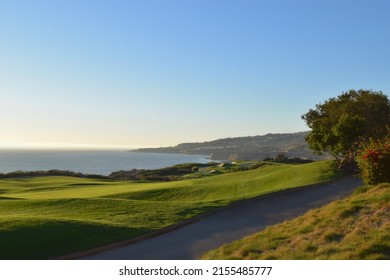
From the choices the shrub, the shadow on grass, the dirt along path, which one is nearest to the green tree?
the dirt along path

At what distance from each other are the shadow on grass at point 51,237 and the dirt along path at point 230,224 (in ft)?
3.34

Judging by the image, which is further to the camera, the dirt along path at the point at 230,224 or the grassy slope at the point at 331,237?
the dirt along path at the point at 230,224

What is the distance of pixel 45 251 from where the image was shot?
13750mm

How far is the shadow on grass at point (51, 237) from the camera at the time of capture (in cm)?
1356

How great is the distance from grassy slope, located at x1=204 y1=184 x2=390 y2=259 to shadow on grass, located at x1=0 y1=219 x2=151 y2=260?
193 inches

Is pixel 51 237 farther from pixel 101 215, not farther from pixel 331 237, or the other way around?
pixel 331 237

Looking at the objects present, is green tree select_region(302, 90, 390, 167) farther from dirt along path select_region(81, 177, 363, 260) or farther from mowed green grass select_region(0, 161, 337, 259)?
dirt along path select_region(81, 177, 363, 260)

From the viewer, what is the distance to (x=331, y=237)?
12188 millimetres

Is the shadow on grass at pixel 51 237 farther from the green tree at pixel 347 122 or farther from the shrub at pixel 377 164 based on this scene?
the green tree at pixel 347 122

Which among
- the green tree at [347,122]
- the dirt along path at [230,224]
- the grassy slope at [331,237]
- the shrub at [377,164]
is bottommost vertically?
the dirt along path at [230,224]

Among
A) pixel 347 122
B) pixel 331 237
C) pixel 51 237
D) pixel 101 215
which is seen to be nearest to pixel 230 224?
pixel 331 237

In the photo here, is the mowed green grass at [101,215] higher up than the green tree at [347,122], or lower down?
lower down

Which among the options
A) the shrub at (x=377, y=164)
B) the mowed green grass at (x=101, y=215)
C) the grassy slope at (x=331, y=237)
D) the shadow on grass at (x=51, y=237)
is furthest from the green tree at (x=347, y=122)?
the shadow on grass at (x=51, y=237)

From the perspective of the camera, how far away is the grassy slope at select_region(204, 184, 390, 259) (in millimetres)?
10500
